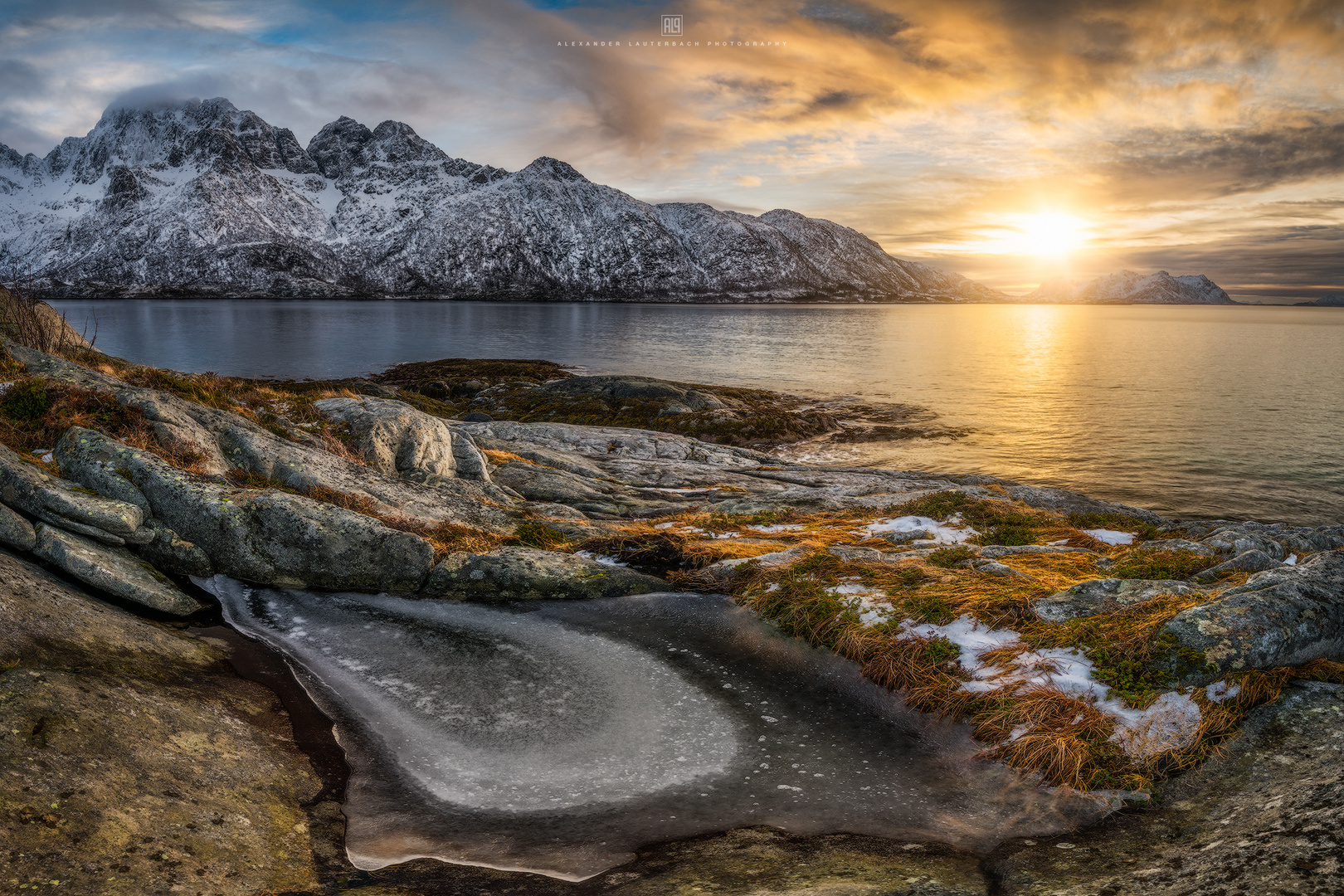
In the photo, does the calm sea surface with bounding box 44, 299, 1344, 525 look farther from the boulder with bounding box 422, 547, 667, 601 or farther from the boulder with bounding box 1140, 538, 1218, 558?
the boulder with bounding box 422, 547, 667, 601

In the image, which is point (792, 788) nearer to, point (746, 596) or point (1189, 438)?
point (746, 596)

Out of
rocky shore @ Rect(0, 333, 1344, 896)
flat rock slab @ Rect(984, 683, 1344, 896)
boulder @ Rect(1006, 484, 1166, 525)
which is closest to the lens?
flat rock slab @ Rect(984, 683, 1344, 896)

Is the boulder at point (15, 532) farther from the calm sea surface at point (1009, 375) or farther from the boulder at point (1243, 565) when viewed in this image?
the calm sea surface at point (1009, 375)

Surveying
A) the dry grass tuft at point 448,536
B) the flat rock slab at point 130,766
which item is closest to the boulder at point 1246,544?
the dry grass tuft at point 448,536

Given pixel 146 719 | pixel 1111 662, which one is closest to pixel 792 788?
pixel 1111 662

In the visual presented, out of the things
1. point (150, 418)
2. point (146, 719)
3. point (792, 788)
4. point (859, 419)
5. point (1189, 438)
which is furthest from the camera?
point (859, 419)

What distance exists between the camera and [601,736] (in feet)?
23.5

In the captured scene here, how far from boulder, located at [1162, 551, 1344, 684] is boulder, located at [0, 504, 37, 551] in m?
13.4

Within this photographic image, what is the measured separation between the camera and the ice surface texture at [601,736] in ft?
18.6

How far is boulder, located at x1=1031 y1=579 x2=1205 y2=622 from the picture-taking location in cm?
855

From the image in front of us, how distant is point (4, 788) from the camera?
14.3 feet

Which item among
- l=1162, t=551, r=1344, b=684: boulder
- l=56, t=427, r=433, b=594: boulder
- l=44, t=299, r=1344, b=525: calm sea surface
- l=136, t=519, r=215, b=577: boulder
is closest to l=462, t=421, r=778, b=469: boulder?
l=44, t=299, r=1344, b=525: calm sea surface

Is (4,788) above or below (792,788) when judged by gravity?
above

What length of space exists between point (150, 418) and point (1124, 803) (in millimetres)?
14926
